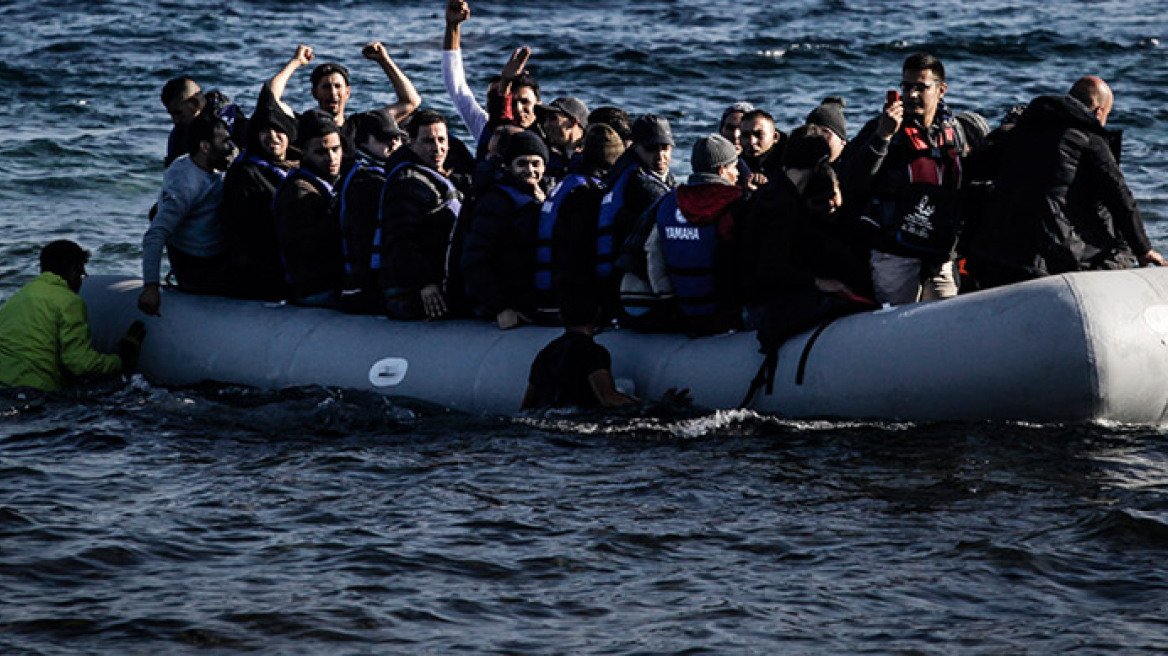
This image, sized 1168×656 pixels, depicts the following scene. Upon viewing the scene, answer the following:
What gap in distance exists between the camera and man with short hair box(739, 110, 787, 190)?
869cm

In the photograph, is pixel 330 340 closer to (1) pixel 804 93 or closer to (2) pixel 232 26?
(1) pixel 804 93

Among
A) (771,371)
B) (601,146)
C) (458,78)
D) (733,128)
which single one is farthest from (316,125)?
(771,371)

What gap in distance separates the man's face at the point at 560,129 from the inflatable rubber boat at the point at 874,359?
1.51 meters

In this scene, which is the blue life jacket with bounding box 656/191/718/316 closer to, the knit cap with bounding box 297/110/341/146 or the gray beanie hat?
the gray beanie hat

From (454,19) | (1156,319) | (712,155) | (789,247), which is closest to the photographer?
(1156,319)

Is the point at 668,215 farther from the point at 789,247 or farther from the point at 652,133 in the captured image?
the point at 789,247

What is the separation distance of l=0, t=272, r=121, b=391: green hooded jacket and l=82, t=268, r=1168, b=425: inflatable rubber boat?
91cm

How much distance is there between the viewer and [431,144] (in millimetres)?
8242

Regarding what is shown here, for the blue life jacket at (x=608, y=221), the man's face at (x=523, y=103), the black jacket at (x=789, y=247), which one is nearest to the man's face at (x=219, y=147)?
the man's face at (x=523, y=103)

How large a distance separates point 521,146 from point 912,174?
191 cm

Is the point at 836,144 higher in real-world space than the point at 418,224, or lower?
higher

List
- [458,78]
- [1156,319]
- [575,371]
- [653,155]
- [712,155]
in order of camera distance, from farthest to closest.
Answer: [458,78], [653,155], [575,371], [712,155], [1156,319]

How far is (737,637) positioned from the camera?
5281mm

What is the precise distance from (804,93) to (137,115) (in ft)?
26.4
